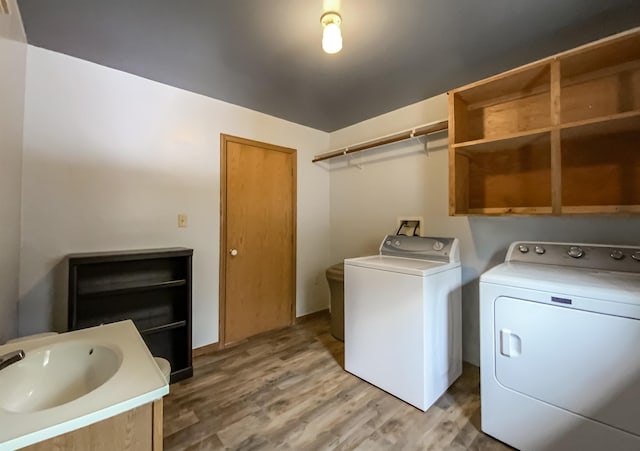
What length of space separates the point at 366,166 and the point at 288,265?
1.40m

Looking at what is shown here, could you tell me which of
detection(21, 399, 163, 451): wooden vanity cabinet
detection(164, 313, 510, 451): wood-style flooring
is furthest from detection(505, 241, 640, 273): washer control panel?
detection(21, 399, 163, 451): wooden vanity cabinet

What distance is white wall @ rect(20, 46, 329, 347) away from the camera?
70.4 inches

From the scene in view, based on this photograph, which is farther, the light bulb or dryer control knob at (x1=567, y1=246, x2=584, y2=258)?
dryer control knob at (x1=567, y1=246, x2=584, y2=258)

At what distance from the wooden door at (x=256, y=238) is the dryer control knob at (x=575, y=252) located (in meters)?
2.32

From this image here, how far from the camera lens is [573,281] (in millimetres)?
1313

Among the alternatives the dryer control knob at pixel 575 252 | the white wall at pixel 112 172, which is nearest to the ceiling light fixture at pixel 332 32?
the white wall at pixel 112 172

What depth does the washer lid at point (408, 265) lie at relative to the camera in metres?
1.73

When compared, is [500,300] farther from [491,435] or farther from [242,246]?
[242,246]

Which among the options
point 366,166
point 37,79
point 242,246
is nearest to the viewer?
point 37,79

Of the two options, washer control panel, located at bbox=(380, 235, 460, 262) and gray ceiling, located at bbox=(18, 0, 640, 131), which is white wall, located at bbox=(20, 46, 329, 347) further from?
washer control panel, located at bbox=(380, 235, 460, 262)

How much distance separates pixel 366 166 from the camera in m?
3.02

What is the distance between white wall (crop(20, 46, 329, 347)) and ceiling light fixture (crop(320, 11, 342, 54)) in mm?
1523

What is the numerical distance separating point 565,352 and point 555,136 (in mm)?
1124

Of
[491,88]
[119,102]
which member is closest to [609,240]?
[491,88]
